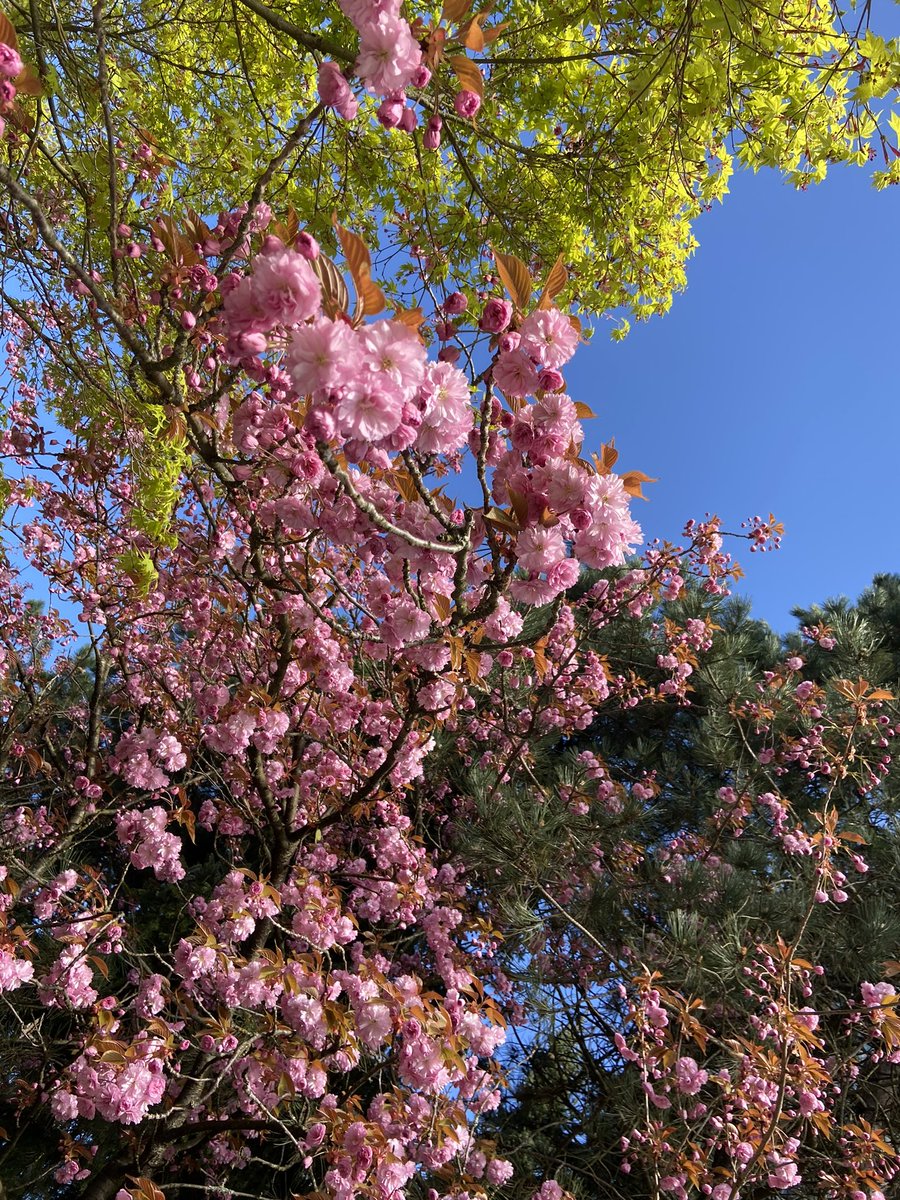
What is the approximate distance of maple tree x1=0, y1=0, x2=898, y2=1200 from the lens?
1446 millimetres

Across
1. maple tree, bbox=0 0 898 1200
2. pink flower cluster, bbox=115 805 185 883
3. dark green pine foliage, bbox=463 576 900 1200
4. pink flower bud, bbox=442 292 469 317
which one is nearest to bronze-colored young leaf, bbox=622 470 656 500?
maple tree, bbox=0 0 898 1200

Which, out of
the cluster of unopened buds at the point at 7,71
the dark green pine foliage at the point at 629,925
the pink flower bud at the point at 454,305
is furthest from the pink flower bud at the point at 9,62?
the dark green pine foliage at the point at 629,925

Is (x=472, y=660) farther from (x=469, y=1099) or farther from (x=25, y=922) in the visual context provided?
(x=25, y=922)

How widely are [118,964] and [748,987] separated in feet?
11.4

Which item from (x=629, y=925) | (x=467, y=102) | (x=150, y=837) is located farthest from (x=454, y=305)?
(x=629, y=925)

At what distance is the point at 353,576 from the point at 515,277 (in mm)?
3045

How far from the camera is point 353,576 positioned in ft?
14.0

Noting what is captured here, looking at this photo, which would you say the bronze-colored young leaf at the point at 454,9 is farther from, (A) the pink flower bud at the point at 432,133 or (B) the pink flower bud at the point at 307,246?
(B) the pink flower bud at the point at 307,246

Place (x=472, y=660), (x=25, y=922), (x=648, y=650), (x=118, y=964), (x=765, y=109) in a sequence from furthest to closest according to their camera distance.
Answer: (x=648, y=650) → (x=25, y=922) → (x=118, y=964) → (x=765, y=109) → (x=472, y=660)

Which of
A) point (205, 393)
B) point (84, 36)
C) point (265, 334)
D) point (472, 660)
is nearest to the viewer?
point (265, 334)

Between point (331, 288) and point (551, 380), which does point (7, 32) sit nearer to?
point (331, 288)

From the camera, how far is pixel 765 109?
2.82 meters

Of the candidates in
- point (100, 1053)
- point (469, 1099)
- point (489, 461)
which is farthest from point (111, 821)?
point (489, 461)

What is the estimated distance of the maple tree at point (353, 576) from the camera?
145 cm
